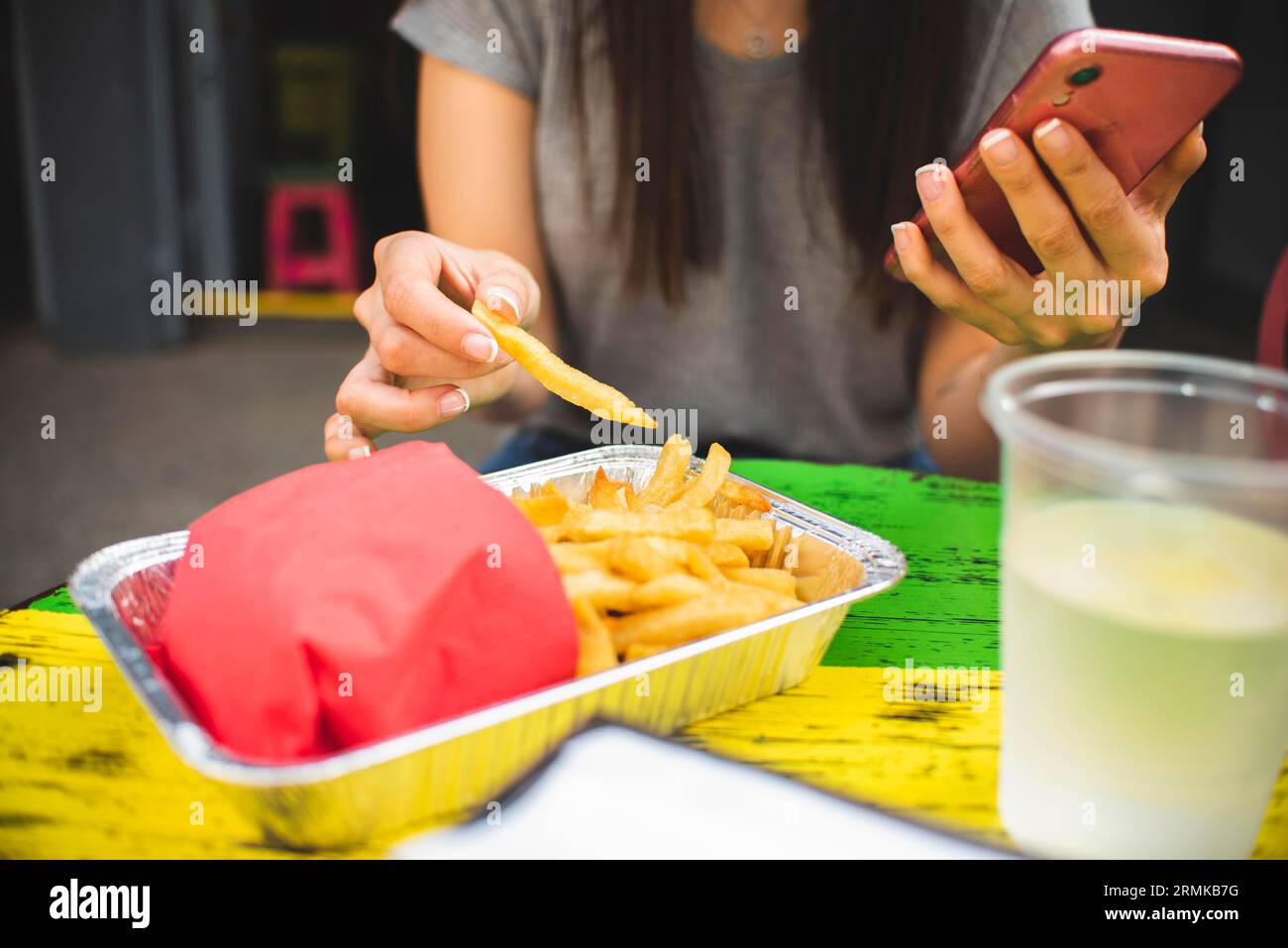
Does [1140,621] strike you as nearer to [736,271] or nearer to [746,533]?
[746,533]

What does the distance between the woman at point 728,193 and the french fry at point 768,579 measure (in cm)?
73

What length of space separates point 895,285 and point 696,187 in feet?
1.32

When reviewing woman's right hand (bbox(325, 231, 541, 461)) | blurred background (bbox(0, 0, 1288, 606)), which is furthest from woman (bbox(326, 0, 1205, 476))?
blurred background (bbox(0, 0, 1288, 606))

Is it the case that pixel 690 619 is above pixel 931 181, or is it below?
below

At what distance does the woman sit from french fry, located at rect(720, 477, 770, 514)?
0.58 metres

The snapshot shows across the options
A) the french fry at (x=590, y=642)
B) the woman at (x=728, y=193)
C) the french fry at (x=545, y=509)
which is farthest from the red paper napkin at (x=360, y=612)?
the woman at (x=728, y=193)

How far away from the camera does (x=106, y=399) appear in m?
5.10

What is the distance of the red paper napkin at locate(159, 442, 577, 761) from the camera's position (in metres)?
0.80

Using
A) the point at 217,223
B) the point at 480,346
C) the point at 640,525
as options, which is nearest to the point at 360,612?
the point at 640,525

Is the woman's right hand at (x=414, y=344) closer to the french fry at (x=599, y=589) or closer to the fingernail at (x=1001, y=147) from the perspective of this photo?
the french fry at (x=599, y=589)

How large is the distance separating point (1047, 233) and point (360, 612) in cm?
86

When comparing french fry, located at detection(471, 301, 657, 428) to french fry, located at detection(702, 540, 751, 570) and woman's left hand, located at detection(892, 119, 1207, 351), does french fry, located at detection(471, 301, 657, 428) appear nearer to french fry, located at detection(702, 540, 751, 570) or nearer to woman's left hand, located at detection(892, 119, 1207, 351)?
french fry, located at detection(702, 540, 751, 570)

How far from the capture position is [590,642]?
92 cm


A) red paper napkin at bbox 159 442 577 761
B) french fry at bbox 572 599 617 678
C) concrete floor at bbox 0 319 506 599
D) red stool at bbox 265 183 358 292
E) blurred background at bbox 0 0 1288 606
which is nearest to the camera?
red paper napkin at bbox 159 442 577 761
